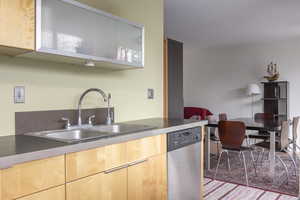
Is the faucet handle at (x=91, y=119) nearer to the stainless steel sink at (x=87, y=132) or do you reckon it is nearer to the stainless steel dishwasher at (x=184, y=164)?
the stainless steel sink at (x=87, y=132)

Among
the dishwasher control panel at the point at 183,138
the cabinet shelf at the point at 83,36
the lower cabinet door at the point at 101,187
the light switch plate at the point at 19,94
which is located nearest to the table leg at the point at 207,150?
the dishwasher control panel at the point at 183,138

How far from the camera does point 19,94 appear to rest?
1.70 meters

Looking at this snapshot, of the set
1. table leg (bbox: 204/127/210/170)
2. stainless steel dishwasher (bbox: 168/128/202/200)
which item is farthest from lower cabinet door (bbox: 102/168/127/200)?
table leg (bbox: 204/127/210/170)

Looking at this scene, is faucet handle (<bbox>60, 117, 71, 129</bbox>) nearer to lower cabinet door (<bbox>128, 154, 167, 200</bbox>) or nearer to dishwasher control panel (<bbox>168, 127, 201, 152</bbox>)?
lower cabinet door (<bbox>128, 154, 167, 200</bbox>)

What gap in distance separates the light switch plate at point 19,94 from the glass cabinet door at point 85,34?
0.37 meters

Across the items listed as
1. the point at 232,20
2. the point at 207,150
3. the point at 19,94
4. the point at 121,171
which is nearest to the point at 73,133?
the point at 19,94

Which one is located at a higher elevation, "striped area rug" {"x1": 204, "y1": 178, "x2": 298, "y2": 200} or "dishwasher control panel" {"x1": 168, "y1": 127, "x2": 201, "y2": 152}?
"dishwasher control panel" {"x1": 168, "y1": 127, "x2": 201, "y2": 152}

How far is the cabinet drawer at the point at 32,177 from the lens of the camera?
107 cm

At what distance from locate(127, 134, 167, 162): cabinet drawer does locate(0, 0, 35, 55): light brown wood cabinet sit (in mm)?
874

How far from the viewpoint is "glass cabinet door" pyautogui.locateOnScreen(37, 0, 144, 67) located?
1.58 m

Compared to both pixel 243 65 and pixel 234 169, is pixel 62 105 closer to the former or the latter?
pixel 234 169

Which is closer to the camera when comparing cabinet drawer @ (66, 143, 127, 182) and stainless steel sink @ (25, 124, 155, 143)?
cabinet drawer @ (66, 143, 127, 182)

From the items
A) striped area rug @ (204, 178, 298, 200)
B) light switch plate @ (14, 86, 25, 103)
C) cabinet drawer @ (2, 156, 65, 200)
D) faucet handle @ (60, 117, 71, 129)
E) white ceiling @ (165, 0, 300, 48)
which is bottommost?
striped area rug @ (204, 178, 298, 200)

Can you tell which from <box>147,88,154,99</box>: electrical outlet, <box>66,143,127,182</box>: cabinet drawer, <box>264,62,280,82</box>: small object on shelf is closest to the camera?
<box>66,143,127,182</box>: cabinet drawer
